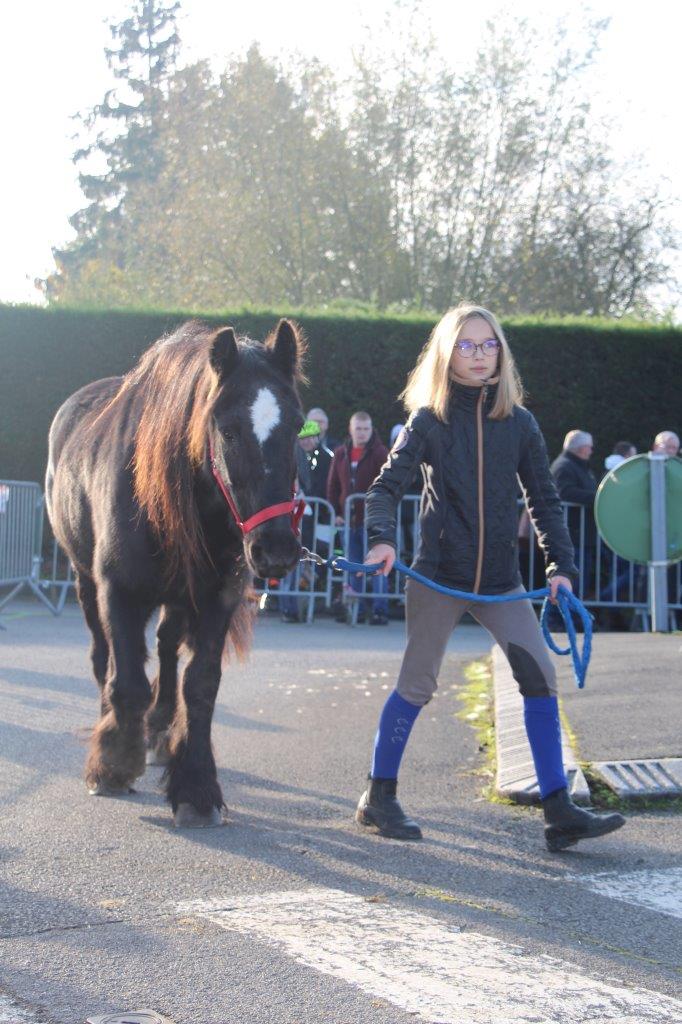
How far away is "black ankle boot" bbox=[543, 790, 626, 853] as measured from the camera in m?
5.10

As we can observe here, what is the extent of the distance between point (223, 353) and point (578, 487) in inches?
401

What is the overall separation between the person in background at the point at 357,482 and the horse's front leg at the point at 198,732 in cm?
898

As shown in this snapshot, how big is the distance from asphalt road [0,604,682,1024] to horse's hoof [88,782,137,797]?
5 cm

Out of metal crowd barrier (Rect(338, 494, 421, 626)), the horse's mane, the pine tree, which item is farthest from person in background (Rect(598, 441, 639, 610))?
the pine tree

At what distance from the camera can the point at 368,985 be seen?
11.3 feet

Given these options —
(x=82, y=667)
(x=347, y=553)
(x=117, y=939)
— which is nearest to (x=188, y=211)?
(x=347, y=553)

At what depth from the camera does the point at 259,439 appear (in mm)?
5234

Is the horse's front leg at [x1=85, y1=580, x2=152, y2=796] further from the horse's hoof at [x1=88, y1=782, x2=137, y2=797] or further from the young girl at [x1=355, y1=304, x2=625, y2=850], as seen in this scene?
the young girl at [x1=355, y1=304, x2=625, y2=850]

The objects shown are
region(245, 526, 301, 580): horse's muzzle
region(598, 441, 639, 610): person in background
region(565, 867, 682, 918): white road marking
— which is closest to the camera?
region(565, 867, 682, 918): white road marking

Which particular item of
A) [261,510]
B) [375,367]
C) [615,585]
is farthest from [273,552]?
Answer: [375,367]

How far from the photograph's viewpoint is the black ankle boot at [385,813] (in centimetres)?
530

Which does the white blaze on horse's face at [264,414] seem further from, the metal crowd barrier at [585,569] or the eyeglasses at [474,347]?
the metal crowd barrier at [585,569]

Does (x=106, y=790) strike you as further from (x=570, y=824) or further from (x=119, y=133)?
(x=119, y=133)

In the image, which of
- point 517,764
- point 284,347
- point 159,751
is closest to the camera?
point 284,347
